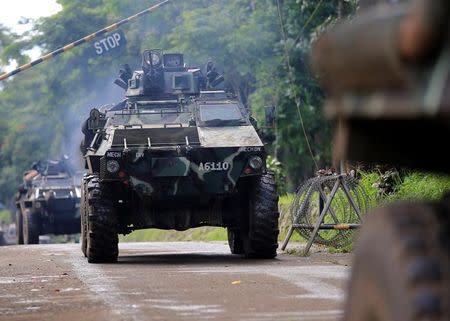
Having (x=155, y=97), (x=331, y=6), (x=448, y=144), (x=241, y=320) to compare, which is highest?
(x=331, y=6)

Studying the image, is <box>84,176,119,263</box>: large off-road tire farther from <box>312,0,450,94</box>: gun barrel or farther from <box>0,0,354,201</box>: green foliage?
<box>312,0,450,94</box>: gun barrel

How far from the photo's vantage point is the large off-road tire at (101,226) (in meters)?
16.9

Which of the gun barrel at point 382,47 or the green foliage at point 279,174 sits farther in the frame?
the green foliage at point 279,174

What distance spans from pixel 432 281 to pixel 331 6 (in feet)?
83.8

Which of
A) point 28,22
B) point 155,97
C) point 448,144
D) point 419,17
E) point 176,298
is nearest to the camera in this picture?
point 419,17

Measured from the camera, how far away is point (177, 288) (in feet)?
40.2

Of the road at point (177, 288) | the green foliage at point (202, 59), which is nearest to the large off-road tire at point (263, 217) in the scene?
the road at point (177, 288)

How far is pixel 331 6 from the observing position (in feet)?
93.9

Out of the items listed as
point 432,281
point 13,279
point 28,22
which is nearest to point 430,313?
point 432,281

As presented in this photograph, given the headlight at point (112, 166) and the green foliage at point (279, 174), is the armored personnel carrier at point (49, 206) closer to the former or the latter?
the green foliage at point (279, 174)

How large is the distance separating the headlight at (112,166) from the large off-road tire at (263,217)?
64.1 inches

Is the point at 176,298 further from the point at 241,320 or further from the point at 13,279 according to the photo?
the point at 13,279

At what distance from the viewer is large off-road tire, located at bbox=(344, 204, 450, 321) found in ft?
10.9

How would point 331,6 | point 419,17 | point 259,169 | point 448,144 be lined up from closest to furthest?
1. point 419,17
2. point 448,144
3. point 259,169
4. point 331,6
